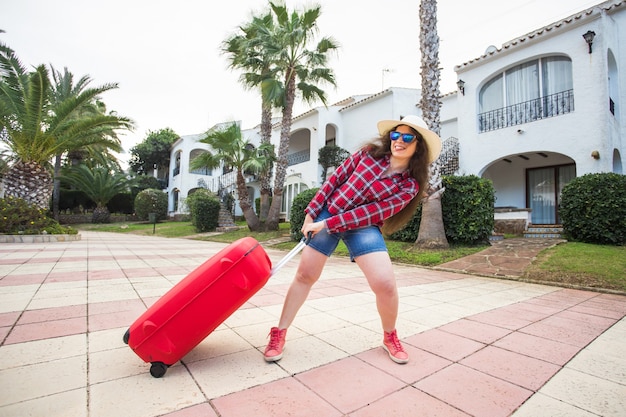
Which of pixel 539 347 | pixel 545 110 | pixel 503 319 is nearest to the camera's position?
pixel 539 347

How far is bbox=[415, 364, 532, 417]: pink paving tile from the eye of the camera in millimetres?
1531

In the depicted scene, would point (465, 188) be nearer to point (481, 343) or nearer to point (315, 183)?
point (481, 343)

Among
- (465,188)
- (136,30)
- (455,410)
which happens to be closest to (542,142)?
(465,188)

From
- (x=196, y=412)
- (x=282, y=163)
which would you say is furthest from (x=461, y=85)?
(x=196, y=412)

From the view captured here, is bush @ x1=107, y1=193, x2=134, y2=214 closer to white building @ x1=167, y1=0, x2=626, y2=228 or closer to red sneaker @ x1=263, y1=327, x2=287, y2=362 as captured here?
white building @ x1=167, y1=0, x2=626, y2=228

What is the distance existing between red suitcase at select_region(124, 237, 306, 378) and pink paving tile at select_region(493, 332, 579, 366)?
6.59 ft

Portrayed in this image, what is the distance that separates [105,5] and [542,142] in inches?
520

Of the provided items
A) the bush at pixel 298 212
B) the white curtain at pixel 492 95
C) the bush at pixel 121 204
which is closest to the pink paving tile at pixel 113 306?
the bush at pixel 298 212

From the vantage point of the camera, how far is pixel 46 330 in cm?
241

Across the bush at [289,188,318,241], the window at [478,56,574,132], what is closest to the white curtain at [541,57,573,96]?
the window at [478,56,574,132]

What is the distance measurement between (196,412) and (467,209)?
305 inches

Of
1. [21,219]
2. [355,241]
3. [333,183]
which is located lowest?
[355,241]

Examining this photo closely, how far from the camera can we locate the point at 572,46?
32.5ft

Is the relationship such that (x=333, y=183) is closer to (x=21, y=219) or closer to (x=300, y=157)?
(x=21, y=219)
